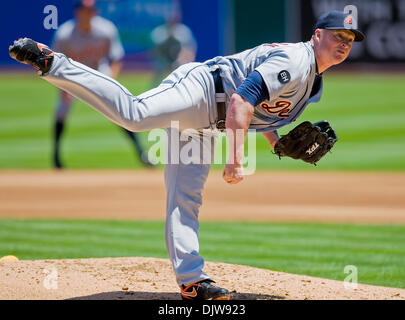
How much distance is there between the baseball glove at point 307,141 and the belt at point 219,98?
1.52 ft

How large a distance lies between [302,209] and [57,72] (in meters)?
5.41

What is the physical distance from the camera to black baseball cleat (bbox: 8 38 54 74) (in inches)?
156

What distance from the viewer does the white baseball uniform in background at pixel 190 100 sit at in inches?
161

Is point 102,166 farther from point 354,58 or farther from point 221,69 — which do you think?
point 354,58

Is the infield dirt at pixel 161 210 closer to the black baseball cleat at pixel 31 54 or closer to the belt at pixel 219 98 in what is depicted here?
the belt at pixel 219 98

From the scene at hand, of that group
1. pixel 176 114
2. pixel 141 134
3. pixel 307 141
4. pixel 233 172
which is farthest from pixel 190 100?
pixel 141 134

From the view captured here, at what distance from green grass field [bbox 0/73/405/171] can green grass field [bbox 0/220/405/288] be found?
434 centimetres

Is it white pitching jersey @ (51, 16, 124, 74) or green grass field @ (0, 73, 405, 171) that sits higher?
white pitching jersey @ (51, 16, 124, 74)

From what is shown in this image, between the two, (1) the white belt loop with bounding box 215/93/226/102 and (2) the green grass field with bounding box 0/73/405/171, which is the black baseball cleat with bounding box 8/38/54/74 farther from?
(2) the green grass field with bounding box 0/73/405/171

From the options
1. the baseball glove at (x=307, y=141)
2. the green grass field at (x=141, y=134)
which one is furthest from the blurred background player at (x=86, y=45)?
the baseball glove at (x=307, y=141)

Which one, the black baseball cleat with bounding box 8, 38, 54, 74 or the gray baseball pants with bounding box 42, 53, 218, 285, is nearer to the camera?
the black baseball cleat with bounding box 8, 38, 54, 74

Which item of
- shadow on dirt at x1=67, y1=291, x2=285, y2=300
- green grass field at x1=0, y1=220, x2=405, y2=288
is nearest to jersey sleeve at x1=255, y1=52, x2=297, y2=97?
shadow on dirt at x1=67, y1=291, x2=285, y2=300

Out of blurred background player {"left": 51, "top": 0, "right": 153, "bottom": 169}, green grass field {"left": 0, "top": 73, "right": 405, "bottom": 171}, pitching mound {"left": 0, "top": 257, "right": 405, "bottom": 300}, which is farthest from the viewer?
green grass field {"left": 0, "top": 73, "right": 405, "bottom": 171}
